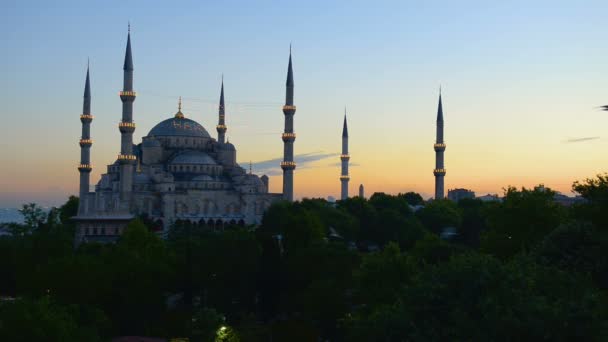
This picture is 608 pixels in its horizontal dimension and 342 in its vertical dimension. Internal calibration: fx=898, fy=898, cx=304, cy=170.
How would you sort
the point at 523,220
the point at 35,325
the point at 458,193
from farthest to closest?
1. the point at 458,193
2. the point at 523,220
3. the point at 35,325

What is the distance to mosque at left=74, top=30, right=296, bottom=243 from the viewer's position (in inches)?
3258

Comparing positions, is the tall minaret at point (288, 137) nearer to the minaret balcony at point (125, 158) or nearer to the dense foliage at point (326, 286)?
the minaret balcony at point (125, 158)

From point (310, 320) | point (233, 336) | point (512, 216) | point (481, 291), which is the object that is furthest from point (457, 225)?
point (481, 291)

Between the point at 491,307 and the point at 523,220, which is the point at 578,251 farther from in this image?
the point at 523,220

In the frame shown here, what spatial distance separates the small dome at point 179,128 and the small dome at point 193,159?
150 inches

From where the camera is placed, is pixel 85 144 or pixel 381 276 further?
pixel 85 144

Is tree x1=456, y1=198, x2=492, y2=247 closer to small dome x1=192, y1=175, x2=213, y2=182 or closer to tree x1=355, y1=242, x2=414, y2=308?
small dome x1=192, y1=175, x2=213, y2=182

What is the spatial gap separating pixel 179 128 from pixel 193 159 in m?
5.89

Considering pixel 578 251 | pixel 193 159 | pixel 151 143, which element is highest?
pixel 151 143

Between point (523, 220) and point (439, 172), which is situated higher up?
point (439, 172)

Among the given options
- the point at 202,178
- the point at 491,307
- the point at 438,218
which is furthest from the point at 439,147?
the point at 491,307

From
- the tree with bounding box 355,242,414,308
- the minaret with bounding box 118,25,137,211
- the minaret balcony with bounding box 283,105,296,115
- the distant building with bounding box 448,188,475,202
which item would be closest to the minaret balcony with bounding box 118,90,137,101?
the minaret with bounding box 118,25,137,211

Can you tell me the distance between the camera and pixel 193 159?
93.9m

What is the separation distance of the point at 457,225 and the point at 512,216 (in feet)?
143
